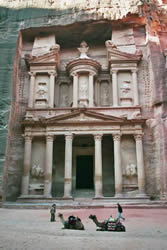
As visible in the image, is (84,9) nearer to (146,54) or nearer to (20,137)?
(146,54)

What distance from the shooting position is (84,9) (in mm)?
21750

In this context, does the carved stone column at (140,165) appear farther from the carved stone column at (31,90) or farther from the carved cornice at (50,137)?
the carved stone column at (31,90)

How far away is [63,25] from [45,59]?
3306 mm

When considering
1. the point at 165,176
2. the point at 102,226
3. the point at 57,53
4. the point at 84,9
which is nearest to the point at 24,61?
the point at 57,53

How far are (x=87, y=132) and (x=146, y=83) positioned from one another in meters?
6.41

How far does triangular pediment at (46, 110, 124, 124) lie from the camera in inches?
720

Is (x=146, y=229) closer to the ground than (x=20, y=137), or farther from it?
closer to the ground

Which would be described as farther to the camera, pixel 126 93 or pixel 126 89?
pixel 126 89

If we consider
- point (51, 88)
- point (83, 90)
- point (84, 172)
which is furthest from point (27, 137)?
point (83, 90)

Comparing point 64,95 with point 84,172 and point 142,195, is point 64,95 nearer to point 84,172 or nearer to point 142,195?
point 84,172

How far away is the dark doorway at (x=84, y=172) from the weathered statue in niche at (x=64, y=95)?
4776mm

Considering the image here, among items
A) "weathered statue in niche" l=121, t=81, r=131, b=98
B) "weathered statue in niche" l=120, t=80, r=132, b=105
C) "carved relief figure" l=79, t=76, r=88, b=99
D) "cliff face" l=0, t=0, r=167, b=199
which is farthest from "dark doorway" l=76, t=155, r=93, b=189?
"weathered statue in niche" l=121, t=81, r=131, b=98

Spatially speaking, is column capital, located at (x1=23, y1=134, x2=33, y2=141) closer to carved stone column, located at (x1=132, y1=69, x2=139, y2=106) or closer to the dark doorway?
the dark doorway

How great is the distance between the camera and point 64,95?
22.3 meters
